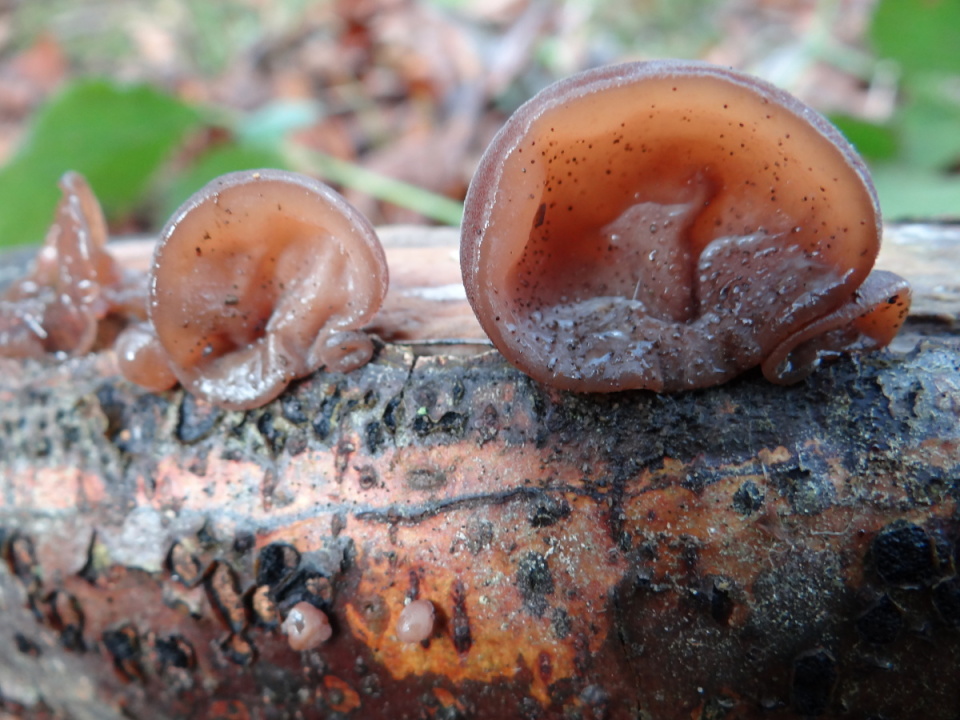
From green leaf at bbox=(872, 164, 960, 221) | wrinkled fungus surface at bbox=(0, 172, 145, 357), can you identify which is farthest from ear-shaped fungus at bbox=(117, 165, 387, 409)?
green leaf at bbox=(872, 164, 960, 221)

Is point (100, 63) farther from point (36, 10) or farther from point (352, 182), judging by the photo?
point (352, 182)

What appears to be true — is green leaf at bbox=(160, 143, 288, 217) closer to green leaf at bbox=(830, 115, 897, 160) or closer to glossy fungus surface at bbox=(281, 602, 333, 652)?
glossy fungus surface at bbox=(281, 602, 333, 652)

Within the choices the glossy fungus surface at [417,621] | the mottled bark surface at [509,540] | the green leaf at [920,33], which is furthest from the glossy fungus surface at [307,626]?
the green leaf at [920,33]

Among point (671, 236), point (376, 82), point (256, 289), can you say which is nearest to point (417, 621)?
point (256, 289)

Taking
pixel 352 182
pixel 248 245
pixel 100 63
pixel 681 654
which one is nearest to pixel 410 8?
pixel 352 182

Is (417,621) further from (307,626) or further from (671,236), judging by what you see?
(671,236)

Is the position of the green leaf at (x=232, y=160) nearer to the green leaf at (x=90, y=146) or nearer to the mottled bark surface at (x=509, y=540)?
the green leaf at (x=90, y=146)
